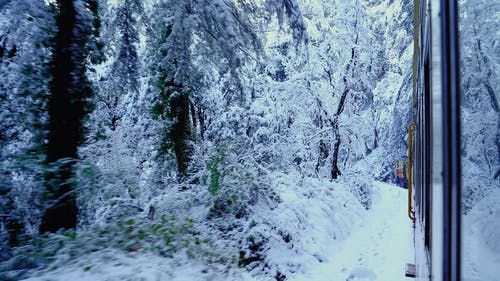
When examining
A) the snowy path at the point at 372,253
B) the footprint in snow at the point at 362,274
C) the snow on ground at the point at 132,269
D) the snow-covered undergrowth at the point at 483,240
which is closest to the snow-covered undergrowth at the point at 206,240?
the snow on ground at the point at 132,269

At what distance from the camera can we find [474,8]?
0.69m

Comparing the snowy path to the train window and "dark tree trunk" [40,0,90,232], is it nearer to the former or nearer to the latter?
"dark tree trunk" [40,0,90,232]

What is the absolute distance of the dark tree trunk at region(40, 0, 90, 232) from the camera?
4285 millimetres

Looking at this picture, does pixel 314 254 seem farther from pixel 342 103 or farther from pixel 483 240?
pixel 342 103

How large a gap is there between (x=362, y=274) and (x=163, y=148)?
5.26 meters

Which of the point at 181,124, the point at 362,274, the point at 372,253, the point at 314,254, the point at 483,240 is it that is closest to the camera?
the point at 483,240

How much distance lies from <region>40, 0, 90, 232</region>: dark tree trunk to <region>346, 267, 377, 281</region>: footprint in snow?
12.8 ft

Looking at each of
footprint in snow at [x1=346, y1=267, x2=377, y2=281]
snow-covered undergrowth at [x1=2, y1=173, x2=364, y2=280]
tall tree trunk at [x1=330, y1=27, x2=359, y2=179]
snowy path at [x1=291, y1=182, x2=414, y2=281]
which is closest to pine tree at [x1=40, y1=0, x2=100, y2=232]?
snow-covered undergrowth at [x1=2, y1=173, x2=364, y2=280]

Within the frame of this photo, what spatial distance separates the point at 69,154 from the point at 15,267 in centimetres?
181

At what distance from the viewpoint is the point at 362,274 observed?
219 inches

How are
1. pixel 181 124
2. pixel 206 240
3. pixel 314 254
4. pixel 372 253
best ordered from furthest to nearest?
pixel 181 124, pixel 372 253, pixel 314 254, pixel 206 240

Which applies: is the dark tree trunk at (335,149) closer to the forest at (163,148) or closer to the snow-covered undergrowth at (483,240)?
the forest at (163,148)

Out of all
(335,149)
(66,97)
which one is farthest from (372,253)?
(66,97)

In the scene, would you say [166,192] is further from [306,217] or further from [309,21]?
[309,21]
